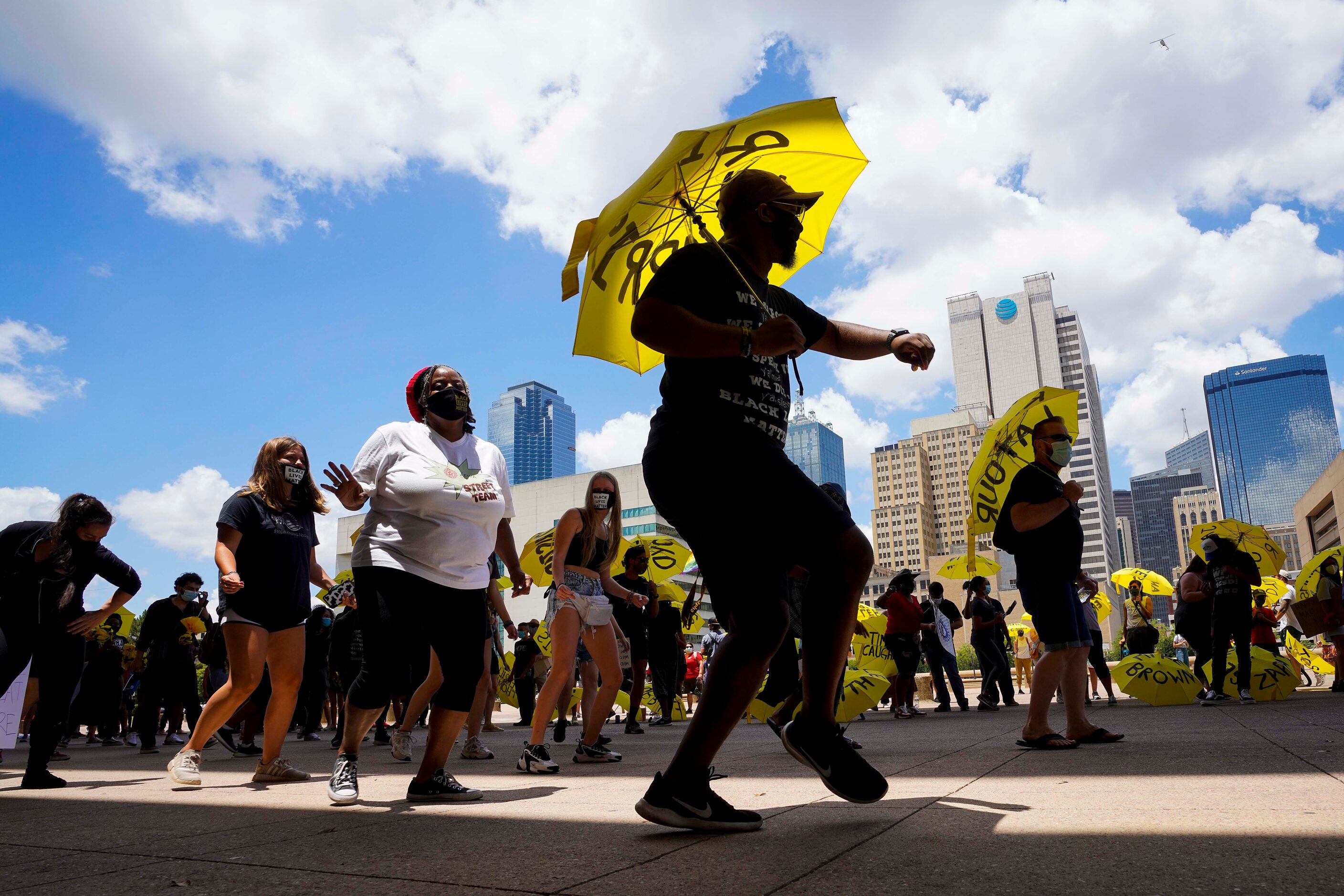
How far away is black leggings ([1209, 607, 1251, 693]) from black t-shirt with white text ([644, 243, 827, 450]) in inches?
350

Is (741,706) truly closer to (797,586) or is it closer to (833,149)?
(833,149)

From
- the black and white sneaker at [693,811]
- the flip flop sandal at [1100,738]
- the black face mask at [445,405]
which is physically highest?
the black face mask at [445,405]

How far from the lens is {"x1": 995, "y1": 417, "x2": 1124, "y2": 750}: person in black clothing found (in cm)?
519

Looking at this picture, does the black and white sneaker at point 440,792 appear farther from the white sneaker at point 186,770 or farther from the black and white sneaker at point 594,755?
the black and white sneaker at point 594,755

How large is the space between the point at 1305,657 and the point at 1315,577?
5.63 m

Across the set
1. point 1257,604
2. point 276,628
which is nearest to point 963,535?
point 1257,604

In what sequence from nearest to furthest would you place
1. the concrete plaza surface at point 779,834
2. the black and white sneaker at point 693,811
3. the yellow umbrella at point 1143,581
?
1. the concrete plaza surface at point 779,834
2. the black and white sneaker at point 693,811
3. the yellow umbrella at point 1143,581

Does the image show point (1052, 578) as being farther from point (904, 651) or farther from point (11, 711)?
point (11, 711)

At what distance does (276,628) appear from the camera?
5.02 m

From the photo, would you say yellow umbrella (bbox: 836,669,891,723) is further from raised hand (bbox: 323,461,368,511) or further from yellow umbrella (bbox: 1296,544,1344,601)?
yellow umbrella (bbox: 1296,544,1344,601)

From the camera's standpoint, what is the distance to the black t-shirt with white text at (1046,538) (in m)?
5.24

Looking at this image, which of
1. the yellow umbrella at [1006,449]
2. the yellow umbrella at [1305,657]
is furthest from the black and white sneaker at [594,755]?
the yellow umbrella at [1305,657]

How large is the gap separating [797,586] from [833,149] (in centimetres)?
354

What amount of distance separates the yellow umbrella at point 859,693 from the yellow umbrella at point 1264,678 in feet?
13.6
